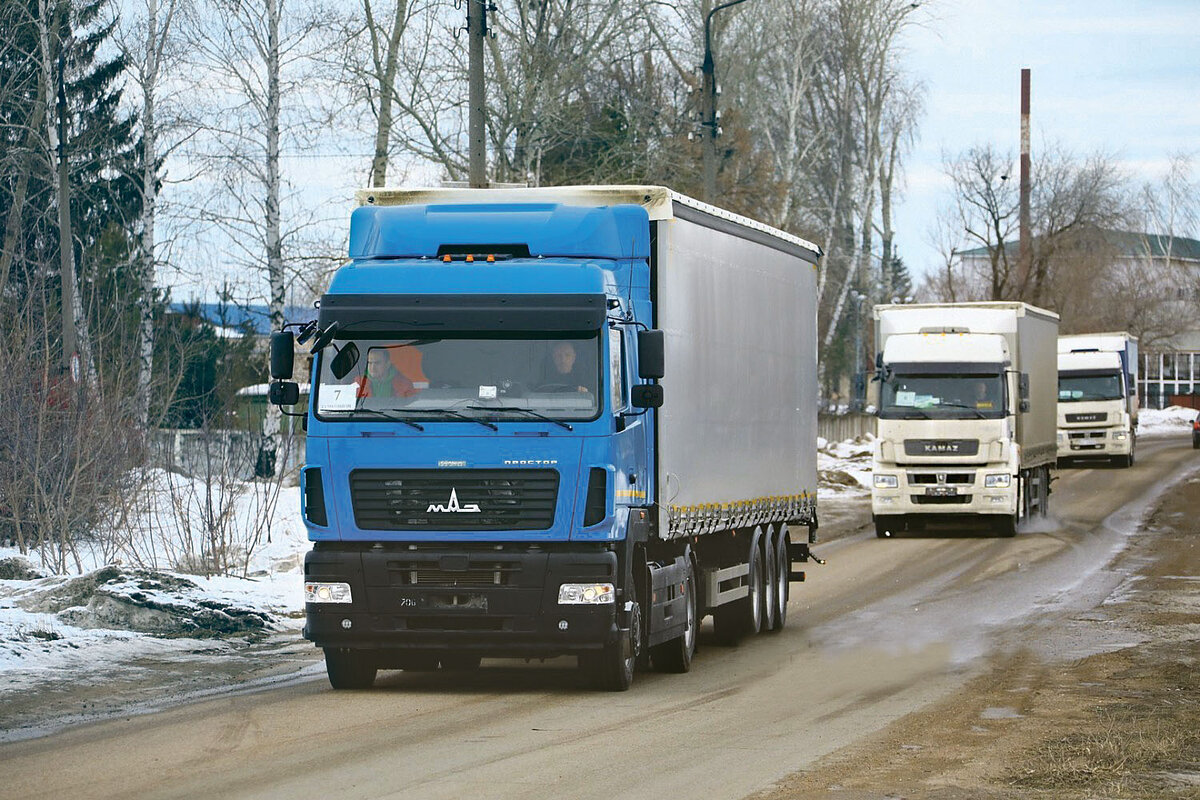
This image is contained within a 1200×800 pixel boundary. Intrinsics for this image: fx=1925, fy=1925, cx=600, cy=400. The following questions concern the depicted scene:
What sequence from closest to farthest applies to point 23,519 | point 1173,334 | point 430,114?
point 23,519
point 430,114
point 1173,334

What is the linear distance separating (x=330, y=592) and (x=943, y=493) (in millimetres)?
19201

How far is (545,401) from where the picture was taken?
12961mm

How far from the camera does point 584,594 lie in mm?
12898

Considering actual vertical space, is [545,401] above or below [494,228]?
below

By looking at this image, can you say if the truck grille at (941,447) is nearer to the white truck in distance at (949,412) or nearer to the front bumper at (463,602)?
the white truck in distance at (949,412)

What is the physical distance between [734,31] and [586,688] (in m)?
46.1

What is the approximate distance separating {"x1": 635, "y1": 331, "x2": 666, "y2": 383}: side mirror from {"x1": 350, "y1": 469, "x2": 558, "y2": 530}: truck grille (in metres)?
0.95

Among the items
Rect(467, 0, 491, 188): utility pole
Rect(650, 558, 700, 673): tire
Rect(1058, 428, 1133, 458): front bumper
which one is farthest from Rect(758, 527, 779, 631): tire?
Rect(1058, 428, 1133, 458): front bumper

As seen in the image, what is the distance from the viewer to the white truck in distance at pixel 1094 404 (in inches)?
2047

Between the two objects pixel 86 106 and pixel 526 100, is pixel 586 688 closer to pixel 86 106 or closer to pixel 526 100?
pixel 526 100

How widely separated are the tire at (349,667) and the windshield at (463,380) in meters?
1.69

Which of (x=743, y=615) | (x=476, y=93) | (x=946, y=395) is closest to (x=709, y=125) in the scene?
(x=946, y=395)

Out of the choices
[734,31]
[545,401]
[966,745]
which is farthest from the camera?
[734,31]

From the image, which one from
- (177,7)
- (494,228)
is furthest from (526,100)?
(494,228)
